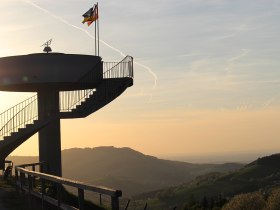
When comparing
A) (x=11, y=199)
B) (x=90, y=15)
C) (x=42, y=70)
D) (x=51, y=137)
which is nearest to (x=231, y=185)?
(x=90, y=15)

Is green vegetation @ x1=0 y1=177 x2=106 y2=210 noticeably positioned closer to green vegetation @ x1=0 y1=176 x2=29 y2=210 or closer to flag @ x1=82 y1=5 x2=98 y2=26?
green vegetation @ x1=0 y1=176 x2=29 y2=210

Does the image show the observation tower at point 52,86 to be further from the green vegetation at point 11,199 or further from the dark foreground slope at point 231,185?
the dark foreground slope at point 231,185

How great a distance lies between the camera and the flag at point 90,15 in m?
31.7

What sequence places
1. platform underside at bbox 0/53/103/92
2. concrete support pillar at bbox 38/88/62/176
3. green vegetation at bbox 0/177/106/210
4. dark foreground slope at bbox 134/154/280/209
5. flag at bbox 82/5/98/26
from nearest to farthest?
green vegetation at bbox 0/177/106/210 → platform underside at bbox 0/53/103/92 → concrete support pillar at bbox 38/88/62/176 → flag at bbox 82/5/98/26 → dark foreground slope at bbox 134/154/280/209

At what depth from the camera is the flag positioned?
31.7m

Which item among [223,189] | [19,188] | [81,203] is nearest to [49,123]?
[19,188]

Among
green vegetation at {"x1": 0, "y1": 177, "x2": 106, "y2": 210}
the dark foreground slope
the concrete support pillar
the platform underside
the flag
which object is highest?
the flag

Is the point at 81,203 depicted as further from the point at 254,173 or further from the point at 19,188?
the point at 254,173

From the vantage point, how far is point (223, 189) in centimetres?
11712

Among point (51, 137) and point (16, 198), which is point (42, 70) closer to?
point (51, 137)

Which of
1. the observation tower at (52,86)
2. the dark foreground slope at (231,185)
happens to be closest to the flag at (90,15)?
the observation tower at (52,86)

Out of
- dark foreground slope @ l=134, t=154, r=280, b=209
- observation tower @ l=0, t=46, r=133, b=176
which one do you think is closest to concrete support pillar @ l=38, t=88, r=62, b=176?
observation tower @ l=0, t=46, r=133, b=176

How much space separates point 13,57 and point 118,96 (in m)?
6.40

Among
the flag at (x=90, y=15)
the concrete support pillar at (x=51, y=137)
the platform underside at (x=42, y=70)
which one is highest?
the flag at (x=90, y=15)
